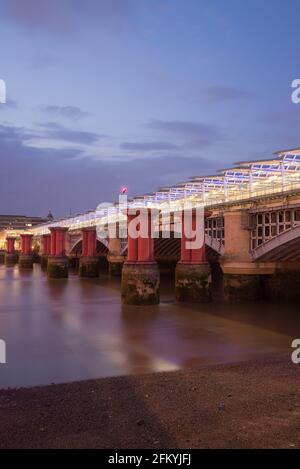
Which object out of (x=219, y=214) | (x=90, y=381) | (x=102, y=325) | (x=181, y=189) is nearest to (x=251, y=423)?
(x=90, y=381)

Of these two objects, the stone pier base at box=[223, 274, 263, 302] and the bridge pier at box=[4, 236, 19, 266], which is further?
the bridge pier at box=[4, 236, 19, 266]

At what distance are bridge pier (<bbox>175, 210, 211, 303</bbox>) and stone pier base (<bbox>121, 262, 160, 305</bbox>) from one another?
5.18 feet

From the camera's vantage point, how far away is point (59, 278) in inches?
1446

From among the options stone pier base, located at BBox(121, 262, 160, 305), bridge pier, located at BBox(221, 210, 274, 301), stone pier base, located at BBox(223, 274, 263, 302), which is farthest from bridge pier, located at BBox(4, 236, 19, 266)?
stone pier base, located at BBox(223, 274, 263, 302)

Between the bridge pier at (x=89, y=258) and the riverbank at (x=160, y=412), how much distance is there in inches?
1186

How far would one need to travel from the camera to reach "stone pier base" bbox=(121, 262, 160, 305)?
19469 millimetres

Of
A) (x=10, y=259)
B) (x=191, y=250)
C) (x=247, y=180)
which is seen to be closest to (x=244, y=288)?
(x=191, y=250)

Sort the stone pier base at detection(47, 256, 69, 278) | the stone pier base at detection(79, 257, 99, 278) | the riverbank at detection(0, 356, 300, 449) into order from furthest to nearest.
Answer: the stone pier base at detection(79, 257, 99, 278), the stone pier base at detection(47, 256, 69, 278), the riverbank at detection(0, 356, 300, 449)

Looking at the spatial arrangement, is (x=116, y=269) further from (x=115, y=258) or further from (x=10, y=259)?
(x=10, y=259)

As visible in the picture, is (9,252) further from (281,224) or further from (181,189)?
(281,224)

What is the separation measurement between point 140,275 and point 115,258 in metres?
18.5

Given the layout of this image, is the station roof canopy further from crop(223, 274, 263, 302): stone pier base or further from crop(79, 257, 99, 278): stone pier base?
crop(79, 257, 99, 278): stone pier base

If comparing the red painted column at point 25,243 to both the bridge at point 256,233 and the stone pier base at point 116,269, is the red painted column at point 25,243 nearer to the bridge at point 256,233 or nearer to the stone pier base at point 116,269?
the stone pier base at point 116,269

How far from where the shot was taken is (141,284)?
19516mm
